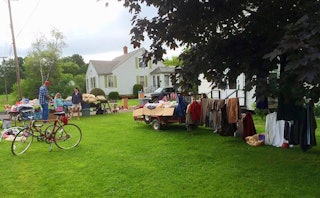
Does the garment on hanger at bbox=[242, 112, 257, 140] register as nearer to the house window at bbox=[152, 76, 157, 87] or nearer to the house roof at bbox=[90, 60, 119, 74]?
the house window at bbox=[152, 76, 157, 87]

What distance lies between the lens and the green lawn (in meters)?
4.79

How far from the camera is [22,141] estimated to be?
25.3 feet

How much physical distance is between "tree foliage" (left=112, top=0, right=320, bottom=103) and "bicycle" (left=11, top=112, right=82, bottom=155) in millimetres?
4118

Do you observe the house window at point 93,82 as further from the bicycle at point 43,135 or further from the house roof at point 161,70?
the bicycle at point 43,135

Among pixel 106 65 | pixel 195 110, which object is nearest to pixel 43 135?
pixel 195 110

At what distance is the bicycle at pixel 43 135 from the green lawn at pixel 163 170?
228mm

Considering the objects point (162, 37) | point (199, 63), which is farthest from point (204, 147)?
point (162, 37)

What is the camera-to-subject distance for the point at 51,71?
37.2m

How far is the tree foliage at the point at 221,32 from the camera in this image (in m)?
4.51

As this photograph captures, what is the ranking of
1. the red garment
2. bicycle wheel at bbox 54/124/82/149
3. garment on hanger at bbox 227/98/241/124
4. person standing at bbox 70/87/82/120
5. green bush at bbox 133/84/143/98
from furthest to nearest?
1. green bush at bbox 133/84/143/98
2. person standing at bbox 70/87/82/120
3. the red garment
4. garment on hanger at bbox 227/98/241/124
5. bicycle wheel at bbox 54/124/82/149

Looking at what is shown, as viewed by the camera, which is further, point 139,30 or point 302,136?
point 302,136

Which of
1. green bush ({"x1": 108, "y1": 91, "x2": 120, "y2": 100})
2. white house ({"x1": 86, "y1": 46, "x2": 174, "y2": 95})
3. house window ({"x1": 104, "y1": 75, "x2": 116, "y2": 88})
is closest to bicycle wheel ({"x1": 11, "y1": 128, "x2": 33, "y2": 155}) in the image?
green bush ({"x1": 108, "y1": 91, "x2": 120, "y2": 100})

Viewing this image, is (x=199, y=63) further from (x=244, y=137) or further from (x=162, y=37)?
(x=244, y=137)

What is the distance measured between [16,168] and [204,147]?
4.50 metres
